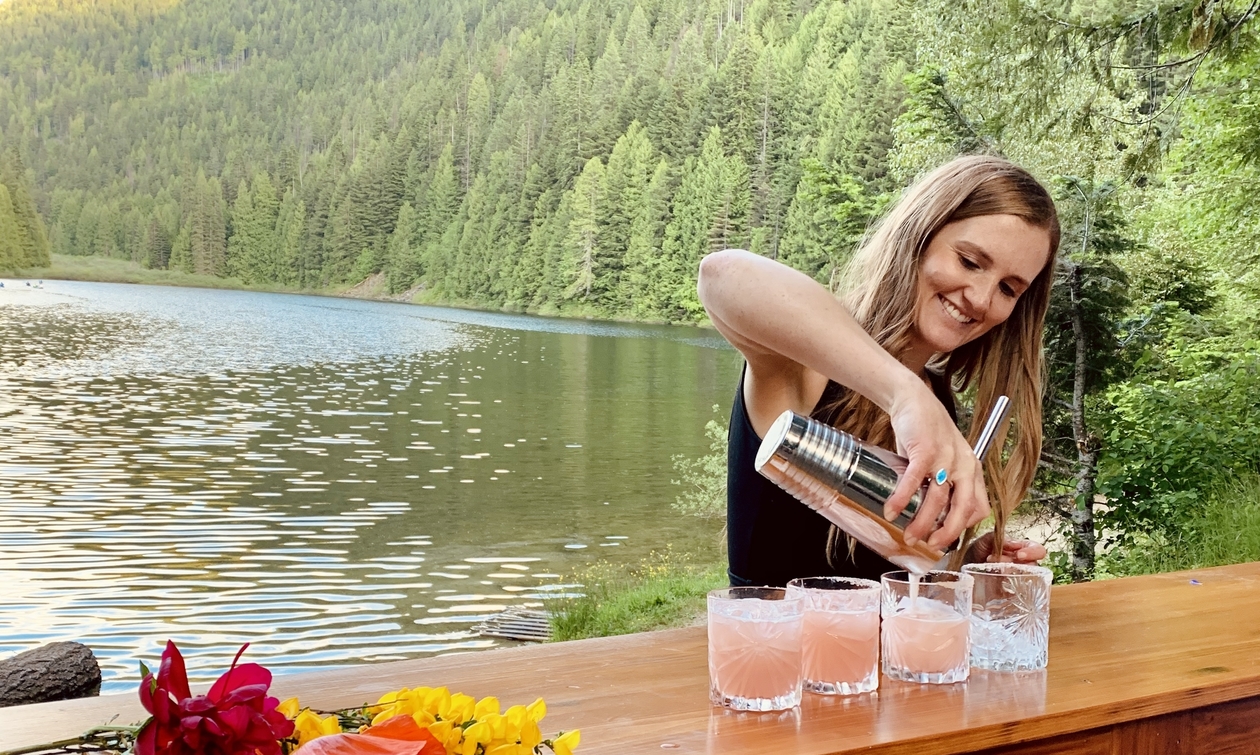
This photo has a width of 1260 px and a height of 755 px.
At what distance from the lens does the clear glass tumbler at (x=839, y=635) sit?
697mm

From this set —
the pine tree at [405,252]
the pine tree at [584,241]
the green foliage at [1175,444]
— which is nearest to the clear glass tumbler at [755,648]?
the green foliage at [1175,444]

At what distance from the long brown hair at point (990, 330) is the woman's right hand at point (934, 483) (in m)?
0.29

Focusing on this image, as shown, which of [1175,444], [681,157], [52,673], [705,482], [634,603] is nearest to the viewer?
[52,673]

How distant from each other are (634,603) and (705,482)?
Answer: 3.83 meters

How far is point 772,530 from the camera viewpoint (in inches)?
39.9

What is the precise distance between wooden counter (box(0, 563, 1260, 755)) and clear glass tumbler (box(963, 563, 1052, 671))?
2cm

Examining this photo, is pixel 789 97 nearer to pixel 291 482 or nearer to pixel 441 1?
Answer: pixel 441 1

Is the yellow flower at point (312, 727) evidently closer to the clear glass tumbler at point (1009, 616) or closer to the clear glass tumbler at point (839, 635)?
the clear glass tumbler at point (839, 635)

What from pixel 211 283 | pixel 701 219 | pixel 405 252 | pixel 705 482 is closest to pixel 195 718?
pixel 705 482

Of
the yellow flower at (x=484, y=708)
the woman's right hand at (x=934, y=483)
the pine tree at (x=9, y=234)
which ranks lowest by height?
the yellow flower at (x=484, y=708)

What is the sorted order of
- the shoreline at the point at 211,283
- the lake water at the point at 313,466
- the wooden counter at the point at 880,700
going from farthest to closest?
the shoreline at the point at 211,283 < the lake water at the point at 313,466 < the wooden counter at the point at 880,700

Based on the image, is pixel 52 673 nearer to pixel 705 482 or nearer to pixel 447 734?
pixel 447 734

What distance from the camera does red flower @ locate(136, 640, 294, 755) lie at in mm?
366

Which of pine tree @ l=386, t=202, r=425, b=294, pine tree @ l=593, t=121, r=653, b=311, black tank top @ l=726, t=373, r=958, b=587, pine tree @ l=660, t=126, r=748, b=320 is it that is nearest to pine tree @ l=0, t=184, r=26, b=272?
pine tree @ l=386, t=202, r=425, b=294
